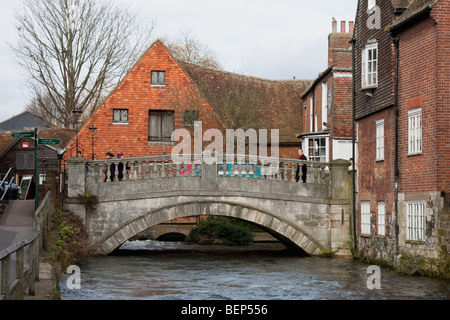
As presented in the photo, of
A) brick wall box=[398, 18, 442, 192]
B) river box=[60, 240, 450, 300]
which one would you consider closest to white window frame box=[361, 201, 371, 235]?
river box=[60, 240, 450, 300]

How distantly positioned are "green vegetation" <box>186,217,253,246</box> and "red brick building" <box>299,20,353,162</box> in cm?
512

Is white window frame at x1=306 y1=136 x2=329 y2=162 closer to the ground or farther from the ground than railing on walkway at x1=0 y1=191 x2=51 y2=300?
farther from the ground

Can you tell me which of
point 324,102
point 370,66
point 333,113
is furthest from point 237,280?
point 324,102

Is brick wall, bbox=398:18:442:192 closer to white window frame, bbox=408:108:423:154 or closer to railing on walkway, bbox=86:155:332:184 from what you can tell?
white window frame, bbox=408:108:423:154

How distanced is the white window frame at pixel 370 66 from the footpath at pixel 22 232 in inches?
445

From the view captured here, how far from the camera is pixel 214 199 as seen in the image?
79.0ft

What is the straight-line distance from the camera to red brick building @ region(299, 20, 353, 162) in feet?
89.8

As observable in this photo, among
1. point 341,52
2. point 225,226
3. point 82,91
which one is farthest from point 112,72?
point 341,52

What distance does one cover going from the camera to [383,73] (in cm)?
2158

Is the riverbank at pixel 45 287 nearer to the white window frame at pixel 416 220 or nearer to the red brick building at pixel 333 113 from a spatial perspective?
the white window frame at pixel 416 220

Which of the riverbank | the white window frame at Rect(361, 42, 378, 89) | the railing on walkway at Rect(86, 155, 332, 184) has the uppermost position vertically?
the white window frame at Rect(361, 42, 378, 89)

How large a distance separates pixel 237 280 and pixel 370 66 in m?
8.59
